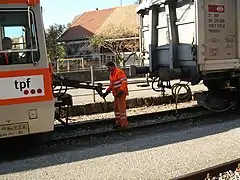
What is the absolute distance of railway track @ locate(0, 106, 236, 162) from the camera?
820 cm

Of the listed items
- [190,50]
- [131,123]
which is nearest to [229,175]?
[131,123]

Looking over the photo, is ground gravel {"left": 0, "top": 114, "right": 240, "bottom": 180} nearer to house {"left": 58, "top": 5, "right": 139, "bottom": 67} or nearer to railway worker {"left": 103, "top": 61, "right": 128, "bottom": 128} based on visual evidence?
railway worker {"left": 103, "top": 61, "right": 128, "bottom": 128}

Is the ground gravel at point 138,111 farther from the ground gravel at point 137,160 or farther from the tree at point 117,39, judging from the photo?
the tree at point 117,39

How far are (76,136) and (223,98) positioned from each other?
474 cm

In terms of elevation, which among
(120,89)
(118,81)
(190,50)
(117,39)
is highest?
(117,39)

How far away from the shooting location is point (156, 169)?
20.8 feet

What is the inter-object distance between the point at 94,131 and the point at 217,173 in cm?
431

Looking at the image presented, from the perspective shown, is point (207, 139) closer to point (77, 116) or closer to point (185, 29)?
point (185, 29)

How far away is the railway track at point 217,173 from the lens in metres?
5.62

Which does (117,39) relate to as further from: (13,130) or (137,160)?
(137,160)

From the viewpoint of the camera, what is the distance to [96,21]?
5794 cm

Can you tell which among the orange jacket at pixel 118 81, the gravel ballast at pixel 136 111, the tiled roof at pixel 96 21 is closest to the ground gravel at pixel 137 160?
the orange jacket at pixel 118 81

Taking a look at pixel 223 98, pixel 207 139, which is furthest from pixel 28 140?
pixel 223 98

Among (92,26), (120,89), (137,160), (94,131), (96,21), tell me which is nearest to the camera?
(137,160)
